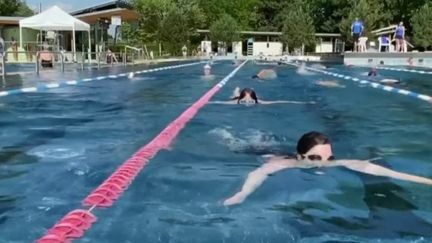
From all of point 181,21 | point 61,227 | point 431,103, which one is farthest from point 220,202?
point 181,21

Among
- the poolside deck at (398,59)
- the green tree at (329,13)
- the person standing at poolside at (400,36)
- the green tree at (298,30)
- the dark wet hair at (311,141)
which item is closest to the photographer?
the dark wet hair at (311,141)

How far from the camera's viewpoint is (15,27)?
35.6 meters

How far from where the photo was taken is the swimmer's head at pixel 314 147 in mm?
4855

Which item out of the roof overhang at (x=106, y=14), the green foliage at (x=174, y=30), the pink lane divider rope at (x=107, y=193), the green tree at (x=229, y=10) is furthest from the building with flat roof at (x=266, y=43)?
the pink lane divider rope at (x=107, y=193)

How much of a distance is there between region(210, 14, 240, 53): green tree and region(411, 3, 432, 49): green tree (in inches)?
732

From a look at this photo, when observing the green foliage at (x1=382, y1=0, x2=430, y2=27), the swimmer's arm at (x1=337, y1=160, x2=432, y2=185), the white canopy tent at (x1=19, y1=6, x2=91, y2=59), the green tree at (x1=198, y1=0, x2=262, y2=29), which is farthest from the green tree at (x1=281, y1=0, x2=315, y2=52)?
the swimmer's arm at (x1=337, y1=160, x2=432, y2=185)

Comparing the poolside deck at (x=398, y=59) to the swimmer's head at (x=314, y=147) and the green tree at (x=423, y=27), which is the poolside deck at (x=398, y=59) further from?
the swimmer's head at (x=314, y=147)

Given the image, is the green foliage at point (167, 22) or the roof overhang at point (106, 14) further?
the green foliage at point (167, 22)

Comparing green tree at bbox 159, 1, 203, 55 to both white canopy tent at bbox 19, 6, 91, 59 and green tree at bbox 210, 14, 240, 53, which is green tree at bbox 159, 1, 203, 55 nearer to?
green tree at bbox 210, 14, 240, 53

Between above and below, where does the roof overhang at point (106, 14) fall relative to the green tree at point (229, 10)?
below

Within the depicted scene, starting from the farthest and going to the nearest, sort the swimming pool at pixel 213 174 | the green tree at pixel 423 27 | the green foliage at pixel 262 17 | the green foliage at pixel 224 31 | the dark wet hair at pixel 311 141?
the green foliage at pixel 224 31 < the green foliage at pixel 262 17 < the green tree at pixel 423 27 < the dark wet hair at pixel 311 141 < the swimming pool at pixel 213 174

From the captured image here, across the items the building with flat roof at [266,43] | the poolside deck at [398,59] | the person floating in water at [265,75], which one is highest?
the building with flat roof at [266,43]

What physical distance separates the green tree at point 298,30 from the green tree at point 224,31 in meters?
5.71

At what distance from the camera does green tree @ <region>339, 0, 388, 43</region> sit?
51969 millimetres
